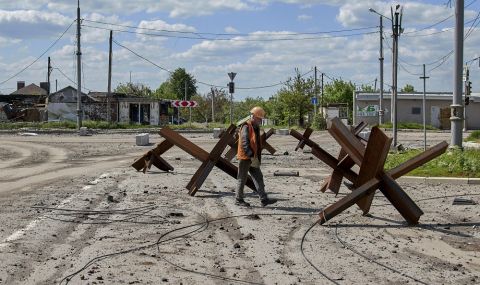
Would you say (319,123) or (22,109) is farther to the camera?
(22,109)

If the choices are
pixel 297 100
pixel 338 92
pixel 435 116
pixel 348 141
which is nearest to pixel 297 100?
pixel 297 100

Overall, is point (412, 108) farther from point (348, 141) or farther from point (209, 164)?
point (348, 141)

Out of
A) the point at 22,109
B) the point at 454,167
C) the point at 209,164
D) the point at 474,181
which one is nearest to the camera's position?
the point at 209,164

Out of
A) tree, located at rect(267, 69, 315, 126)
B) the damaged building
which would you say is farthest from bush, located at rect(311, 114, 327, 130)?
the damaged building

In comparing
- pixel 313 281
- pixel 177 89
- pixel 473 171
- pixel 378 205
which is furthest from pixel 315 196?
pixel 177 89

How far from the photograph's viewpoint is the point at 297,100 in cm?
6419

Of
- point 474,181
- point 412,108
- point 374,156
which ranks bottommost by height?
point 474,181

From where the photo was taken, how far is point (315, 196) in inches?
523

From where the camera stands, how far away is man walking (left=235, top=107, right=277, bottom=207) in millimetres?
11859

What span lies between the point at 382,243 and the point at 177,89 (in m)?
106

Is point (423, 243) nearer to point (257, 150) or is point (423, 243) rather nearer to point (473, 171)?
point (257, 150)

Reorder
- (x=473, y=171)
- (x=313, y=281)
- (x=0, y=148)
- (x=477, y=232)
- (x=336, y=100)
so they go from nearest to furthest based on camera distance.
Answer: (x=313, y=281) → (x=477, y=232) → (x=473, y=171) → (x=0, y=148) → (x=336, y=100)

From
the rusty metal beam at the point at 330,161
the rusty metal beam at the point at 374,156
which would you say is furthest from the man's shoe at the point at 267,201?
the rusty metal beam at the point at 374,156

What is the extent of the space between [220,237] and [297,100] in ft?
183
